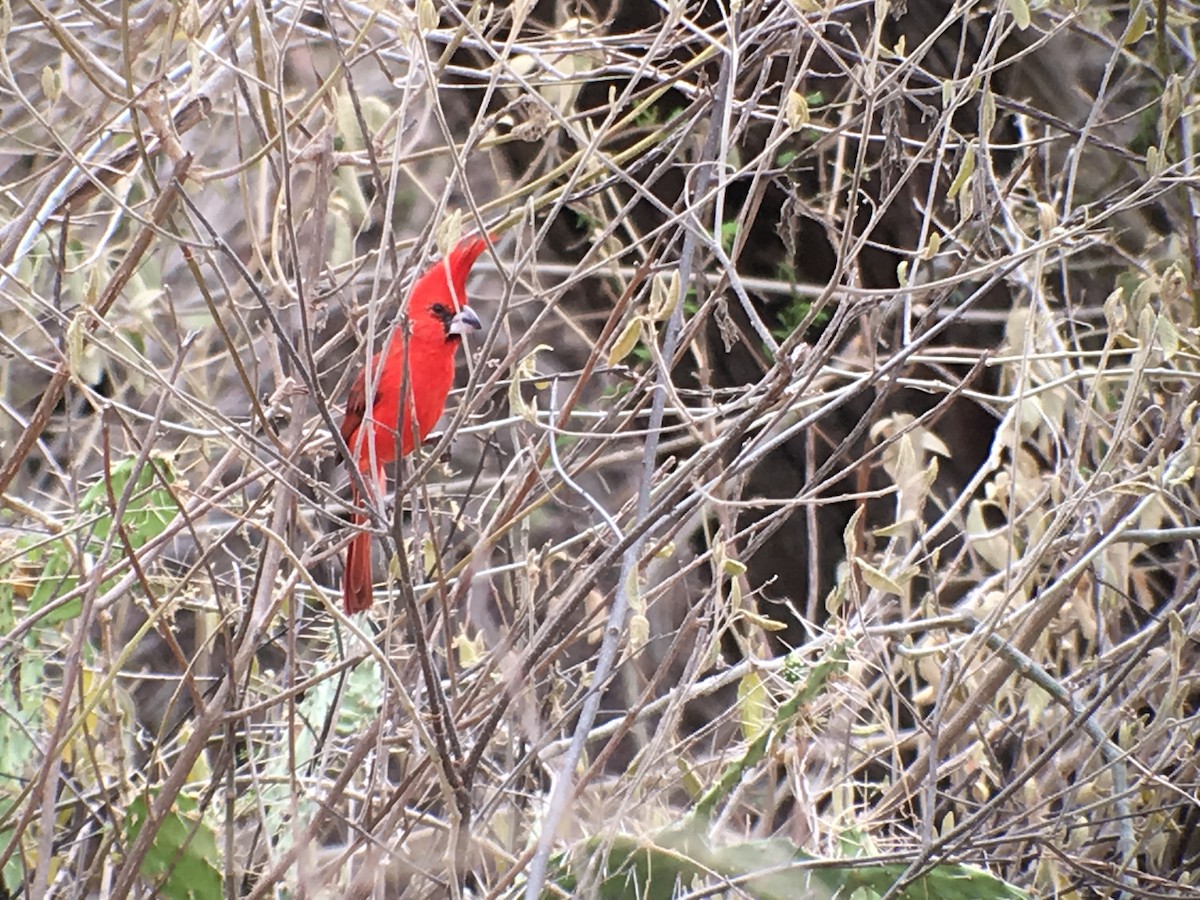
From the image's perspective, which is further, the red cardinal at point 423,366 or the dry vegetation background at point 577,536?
the red cardinal at point 423,366

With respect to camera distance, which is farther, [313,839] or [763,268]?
[763,268]

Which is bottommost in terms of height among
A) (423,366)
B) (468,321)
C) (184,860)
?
(184,860)

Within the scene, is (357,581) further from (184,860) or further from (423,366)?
(423,366)

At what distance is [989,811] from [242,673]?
3.25 feet

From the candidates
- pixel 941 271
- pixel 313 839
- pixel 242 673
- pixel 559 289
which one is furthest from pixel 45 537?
pixel 941 271

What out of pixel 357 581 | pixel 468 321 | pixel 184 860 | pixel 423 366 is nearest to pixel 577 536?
pixel 357 581

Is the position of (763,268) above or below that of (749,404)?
below

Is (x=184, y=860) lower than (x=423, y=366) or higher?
lower

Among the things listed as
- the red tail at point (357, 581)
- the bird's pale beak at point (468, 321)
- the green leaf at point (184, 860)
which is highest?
the bird's pale beak at point (468, 321)

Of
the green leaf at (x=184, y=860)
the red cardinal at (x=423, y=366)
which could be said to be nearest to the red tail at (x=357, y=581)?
the red cardinal at (x=423, y=366)

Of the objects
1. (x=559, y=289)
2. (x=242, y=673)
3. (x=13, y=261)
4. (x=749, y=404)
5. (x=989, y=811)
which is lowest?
(x=989, y=811)

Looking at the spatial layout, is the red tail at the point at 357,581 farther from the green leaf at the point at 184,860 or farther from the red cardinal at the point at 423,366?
the green leaf at the point at 184,860

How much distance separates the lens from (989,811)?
173 cm

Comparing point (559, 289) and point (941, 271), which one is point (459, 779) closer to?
point (559, 289)
